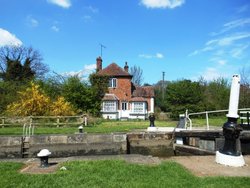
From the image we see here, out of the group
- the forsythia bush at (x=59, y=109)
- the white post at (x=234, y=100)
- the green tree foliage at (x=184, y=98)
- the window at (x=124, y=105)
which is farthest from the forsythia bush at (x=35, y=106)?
the white post at (x=234, y=100)

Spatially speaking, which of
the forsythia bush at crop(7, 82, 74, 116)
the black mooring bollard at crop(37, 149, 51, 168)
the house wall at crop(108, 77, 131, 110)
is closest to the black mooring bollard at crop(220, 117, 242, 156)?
the black mooring bollard at crop(37, 149, 51, 168)

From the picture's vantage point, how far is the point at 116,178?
20.3ft

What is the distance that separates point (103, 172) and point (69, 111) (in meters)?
25.1

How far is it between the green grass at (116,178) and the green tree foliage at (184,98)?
35.7 metres

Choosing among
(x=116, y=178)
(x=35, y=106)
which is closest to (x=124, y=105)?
(x=35, y=106)

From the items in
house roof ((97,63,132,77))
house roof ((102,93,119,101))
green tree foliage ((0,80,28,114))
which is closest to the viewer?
green tree foliage ((0,80,28,114))

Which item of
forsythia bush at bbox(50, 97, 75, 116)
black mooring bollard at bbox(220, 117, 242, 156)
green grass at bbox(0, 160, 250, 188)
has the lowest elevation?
green grass at bbox(0, 160, 250, 188)

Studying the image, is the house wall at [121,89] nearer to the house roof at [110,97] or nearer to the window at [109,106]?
the house roof at [110,97]

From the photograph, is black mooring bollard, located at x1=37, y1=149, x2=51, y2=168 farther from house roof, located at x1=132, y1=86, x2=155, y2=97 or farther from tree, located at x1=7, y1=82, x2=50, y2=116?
house roof, located at x1=132, y1=86, x2=155, y2=97

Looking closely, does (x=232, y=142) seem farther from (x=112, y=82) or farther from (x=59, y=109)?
(x=112, y=82)

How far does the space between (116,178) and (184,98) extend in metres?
37.4

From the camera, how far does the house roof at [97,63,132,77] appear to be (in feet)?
152

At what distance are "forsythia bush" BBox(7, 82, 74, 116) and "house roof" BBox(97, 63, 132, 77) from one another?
15817mm

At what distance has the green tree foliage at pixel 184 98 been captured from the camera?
42.2m
